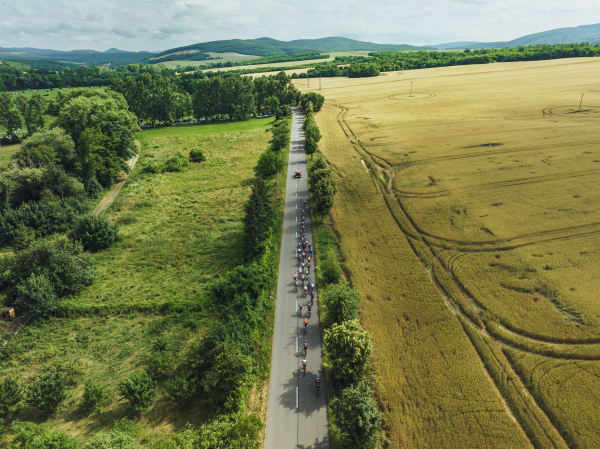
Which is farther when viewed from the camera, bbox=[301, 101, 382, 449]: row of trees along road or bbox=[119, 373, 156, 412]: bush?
bbox=[119, 373, 156, 412]: bush

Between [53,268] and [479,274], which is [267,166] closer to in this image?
[53,268]

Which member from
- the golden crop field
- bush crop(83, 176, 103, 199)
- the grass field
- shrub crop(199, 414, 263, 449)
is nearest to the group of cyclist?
the golden crop field

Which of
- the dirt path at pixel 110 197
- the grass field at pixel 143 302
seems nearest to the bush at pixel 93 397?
the grass field at pixel 143 302

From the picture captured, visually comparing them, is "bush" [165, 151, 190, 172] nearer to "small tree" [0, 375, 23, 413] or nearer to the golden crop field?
the golden crop field

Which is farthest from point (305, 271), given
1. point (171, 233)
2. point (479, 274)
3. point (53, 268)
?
point (53, 268)

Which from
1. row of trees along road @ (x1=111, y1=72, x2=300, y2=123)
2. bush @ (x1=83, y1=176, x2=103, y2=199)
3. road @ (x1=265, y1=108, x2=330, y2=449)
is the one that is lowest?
road @ (x1=265, y1=108, x2=330, y2=449)
